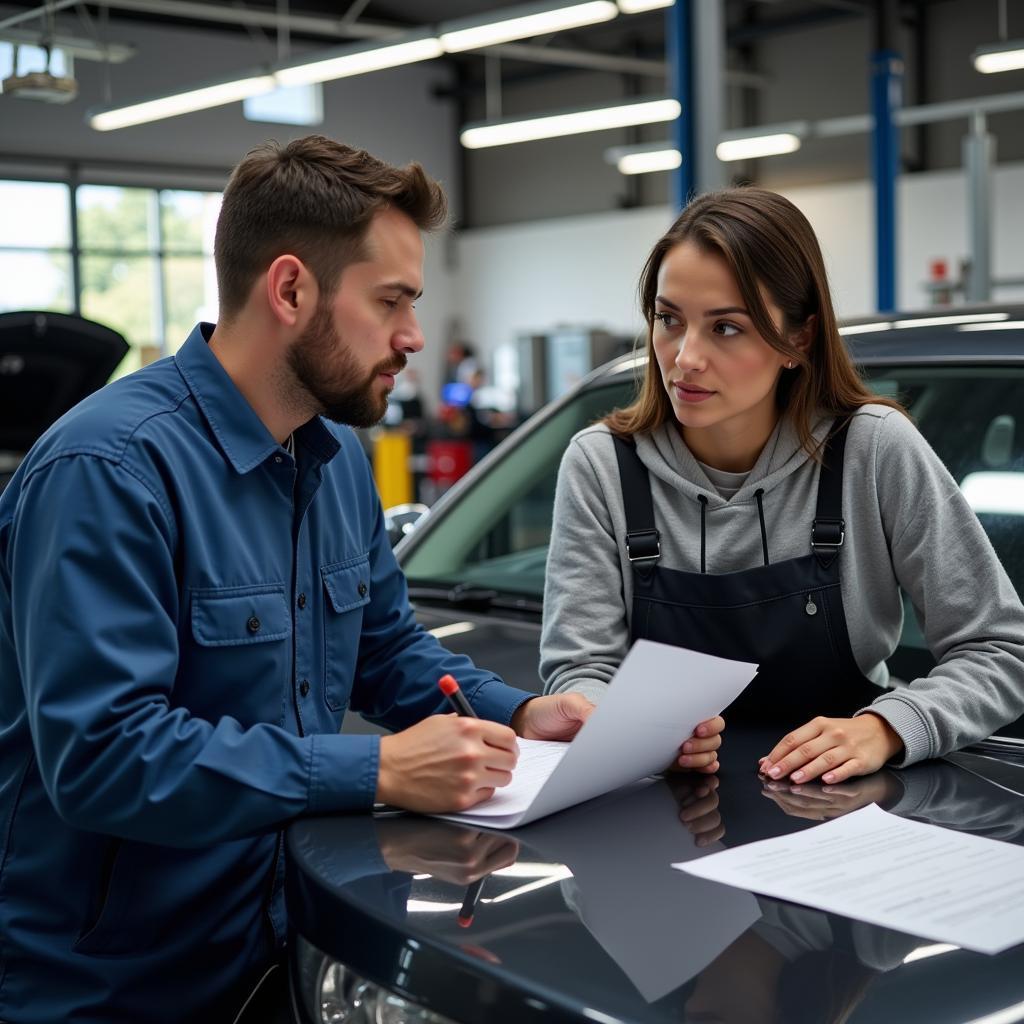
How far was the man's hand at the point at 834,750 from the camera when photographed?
154 centimetres

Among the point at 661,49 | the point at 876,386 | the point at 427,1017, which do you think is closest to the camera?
the point at 427,1017

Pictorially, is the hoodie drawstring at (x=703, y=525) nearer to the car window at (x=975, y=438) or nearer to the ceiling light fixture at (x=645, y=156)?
the car window at (x=975, y=438)

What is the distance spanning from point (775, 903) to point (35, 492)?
0.86 meters

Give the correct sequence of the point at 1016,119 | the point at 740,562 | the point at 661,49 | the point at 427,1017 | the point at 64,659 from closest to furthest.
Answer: the point at 427,1017 < the point at 64,659 < the point at 740,562 < the point at 1016,119 < the point at 661,49

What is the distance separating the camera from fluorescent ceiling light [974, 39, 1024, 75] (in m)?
9.03

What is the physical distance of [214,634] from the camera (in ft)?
4.93

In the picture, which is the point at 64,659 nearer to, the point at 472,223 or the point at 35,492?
the point at 35,492

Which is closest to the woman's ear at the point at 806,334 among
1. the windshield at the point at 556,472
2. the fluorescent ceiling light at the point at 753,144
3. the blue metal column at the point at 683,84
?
the windshield at the point at 556,472

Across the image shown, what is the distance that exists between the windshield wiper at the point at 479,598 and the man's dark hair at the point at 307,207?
2.91 feet

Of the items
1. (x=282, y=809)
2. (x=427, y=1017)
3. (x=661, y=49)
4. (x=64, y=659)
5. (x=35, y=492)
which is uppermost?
(x=661, y=49)

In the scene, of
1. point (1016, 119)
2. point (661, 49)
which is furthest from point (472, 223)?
point (1016, 119)

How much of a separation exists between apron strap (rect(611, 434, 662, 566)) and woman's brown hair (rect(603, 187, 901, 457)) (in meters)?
0.05

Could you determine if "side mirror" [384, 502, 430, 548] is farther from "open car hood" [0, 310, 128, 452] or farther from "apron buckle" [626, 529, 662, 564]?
"open car hood" [0, 310, 128, 452]

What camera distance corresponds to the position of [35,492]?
1.42 meters
